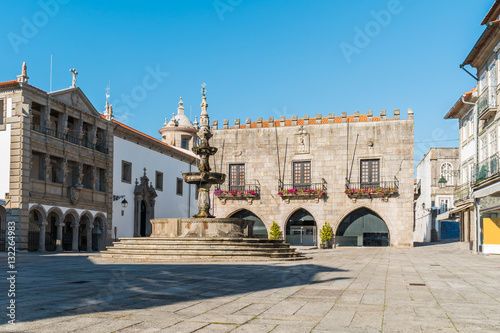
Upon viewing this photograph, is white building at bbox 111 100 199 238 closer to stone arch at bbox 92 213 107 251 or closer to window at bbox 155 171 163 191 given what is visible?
window at bbox 155 171 163 191

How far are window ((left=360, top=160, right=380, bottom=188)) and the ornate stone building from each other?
57.9ft

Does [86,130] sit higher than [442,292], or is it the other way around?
[86,130]

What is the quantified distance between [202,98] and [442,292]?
16.7 m

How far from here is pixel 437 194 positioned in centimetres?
5491

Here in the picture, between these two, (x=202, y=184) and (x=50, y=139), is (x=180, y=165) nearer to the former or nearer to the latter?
(x=50, y=139)

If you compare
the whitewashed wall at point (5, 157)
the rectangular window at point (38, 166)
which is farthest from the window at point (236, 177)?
the whitewashed wall at point (5, 157)

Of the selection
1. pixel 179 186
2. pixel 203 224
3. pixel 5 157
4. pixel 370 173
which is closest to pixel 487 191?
pixel 203 224

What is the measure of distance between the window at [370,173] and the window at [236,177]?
351 inches

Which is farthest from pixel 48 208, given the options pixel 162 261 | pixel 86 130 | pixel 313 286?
pixel 313 286

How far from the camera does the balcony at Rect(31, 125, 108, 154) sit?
2891 cm

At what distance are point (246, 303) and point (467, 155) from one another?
85.5 ft

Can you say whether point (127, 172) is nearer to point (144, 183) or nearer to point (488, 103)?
point (144, 183)

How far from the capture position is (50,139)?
96.7 ft

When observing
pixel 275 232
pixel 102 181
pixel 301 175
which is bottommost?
pixel 275 232
